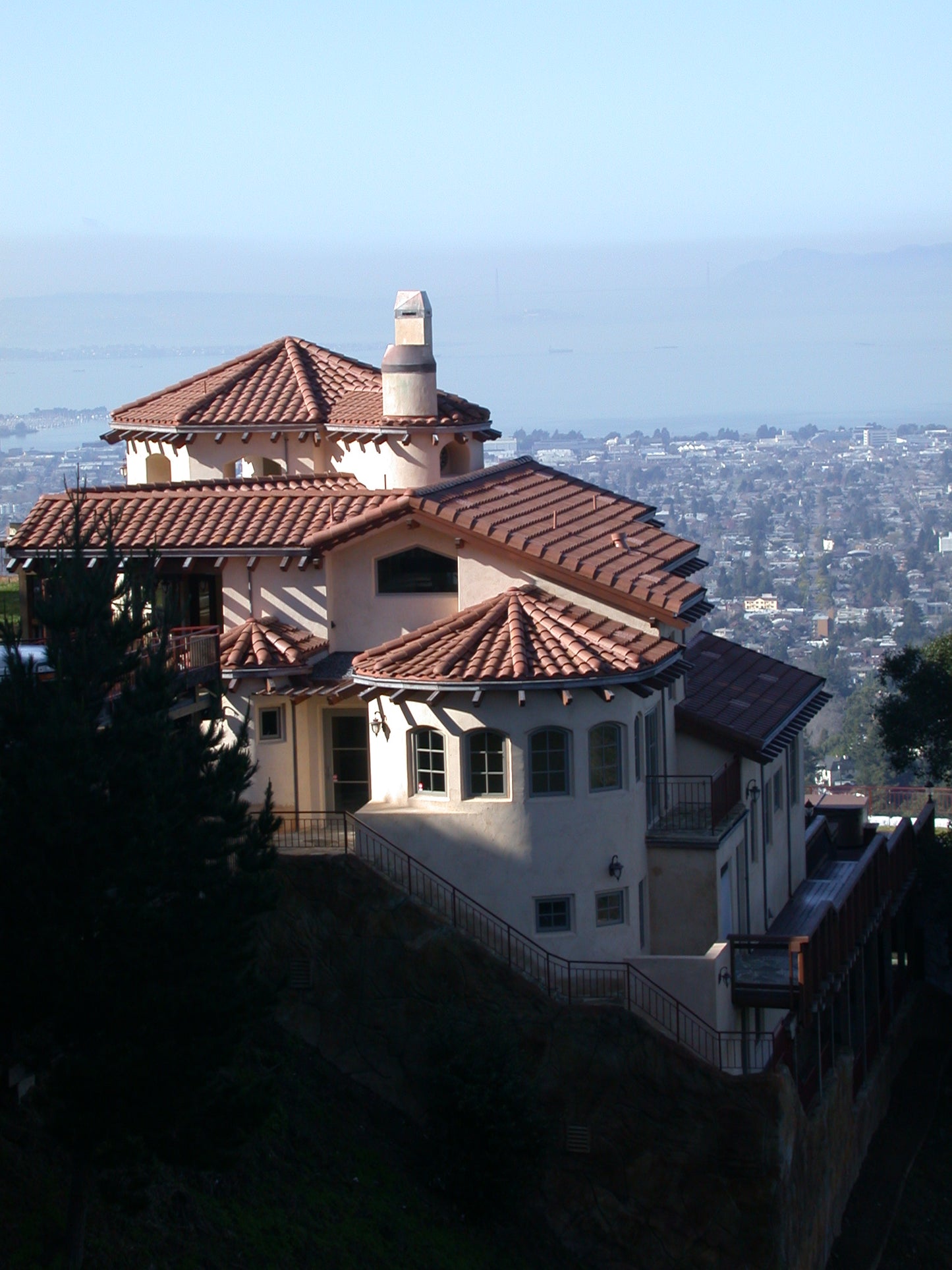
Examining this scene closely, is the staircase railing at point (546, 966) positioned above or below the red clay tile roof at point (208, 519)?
below

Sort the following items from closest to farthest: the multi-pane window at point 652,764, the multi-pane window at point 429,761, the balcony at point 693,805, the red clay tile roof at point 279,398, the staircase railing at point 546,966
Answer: the staircase railing at point 546,966
the multi-pane window at point 429,761
the balcony at point 693,805
the multi-pane window at point 652,764
the red clay tile roof at point 279,398

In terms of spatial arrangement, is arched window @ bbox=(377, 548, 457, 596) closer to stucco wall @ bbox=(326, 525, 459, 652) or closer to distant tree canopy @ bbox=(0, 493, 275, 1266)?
stucco wall @ bbox=(326, 525, 459, 652)

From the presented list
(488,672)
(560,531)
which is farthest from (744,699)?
(488,672)

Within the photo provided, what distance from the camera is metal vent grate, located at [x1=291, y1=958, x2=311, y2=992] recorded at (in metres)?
30.1

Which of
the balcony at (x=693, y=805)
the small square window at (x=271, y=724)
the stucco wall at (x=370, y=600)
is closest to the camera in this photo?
the balcony at (x=693, y=805)

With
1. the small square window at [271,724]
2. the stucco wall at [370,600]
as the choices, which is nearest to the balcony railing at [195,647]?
the small square window at [271,724]

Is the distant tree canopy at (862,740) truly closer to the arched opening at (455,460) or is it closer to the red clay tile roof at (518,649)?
the arched opening at (455,460)

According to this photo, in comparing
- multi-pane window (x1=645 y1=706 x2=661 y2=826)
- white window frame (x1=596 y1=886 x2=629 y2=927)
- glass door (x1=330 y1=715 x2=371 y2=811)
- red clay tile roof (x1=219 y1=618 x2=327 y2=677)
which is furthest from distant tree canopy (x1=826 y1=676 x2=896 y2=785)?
white window frame (x1=596 y1=886 x2=629 y2=927)

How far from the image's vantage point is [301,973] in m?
30.1

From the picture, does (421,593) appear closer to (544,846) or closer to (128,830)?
(544,846)

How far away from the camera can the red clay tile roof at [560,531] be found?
33.4 metres

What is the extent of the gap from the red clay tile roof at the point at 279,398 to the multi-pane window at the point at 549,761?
34.4ft

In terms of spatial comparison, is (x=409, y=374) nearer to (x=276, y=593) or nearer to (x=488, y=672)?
(x=276, y=593)

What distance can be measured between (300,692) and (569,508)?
7731 mm
